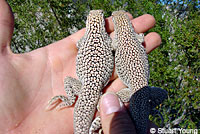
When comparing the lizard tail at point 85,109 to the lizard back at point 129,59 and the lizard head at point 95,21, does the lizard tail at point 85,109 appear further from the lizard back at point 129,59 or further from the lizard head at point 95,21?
the lizard head at point 95,21

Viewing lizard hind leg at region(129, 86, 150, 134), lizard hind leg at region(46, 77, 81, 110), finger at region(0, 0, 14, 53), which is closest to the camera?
lizard hind leg at region(129, 86, 150, 134)

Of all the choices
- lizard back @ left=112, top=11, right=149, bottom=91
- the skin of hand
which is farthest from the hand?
the skin of hand

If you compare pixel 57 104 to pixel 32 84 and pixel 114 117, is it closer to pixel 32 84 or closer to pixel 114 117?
pixel 32 84

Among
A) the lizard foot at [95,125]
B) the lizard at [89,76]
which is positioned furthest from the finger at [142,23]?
the lizard foot at [95,125]

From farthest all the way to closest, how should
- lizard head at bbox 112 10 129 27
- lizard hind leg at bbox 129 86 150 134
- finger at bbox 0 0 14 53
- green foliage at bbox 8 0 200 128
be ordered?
green foliage at bbox 8 0 200 128 < lizard head at bbox 112 10 129 27 < finger at bbox 0 0 14 53 < lizard hind leg at bbox 129 86 150 134

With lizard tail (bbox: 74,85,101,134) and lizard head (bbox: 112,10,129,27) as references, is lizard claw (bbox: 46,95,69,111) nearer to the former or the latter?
lizard tail (bbox: 74,85,101,134)

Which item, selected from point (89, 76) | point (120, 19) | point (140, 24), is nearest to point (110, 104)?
point (89, 76)
